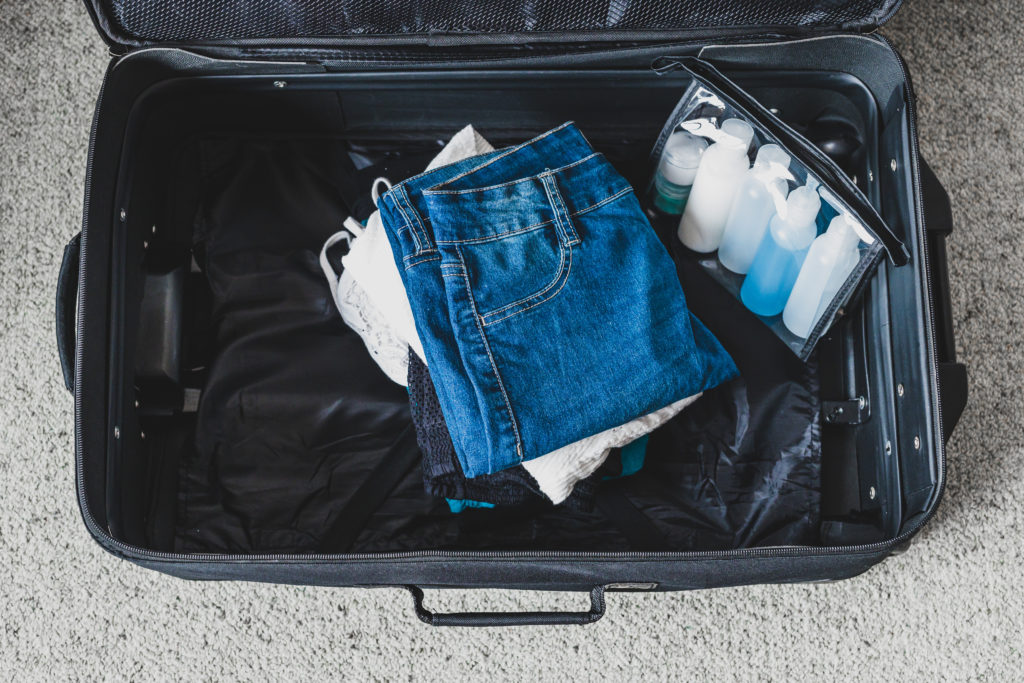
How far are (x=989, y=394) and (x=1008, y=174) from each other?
0.94 ft

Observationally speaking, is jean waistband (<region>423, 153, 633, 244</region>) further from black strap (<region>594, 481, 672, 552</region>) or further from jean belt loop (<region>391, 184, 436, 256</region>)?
black strap (<region>594, 481, 672, 552</region>)

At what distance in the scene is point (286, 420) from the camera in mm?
934

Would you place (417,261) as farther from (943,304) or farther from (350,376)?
(943,304)

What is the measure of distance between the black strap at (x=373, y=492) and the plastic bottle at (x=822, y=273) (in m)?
0.43

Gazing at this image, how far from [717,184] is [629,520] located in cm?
36

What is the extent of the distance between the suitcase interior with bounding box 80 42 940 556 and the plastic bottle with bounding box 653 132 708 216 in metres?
0.04

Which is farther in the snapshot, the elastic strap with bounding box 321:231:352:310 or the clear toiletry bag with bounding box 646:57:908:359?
the elastic strap with bounding box 321:231:352:310

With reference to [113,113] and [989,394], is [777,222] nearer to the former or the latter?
[989,394]

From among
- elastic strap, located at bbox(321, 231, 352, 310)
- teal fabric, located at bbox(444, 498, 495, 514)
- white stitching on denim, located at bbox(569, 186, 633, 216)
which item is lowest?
teal fabric, located at bbox(444, 498, 495, 514)

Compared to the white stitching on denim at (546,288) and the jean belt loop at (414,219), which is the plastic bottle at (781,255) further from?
the jean belt loop at (414,219)

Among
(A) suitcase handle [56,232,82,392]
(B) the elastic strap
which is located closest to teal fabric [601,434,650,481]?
(B) the elastic strap

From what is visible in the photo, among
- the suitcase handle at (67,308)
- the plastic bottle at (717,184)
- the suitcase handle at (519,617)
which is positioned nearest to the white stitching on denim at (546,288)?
the plastic bottle at (717,184)

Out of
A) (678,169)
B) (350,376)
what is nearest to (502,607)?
(350,376)

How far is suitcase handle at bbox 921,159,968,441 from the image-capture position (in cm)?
80
